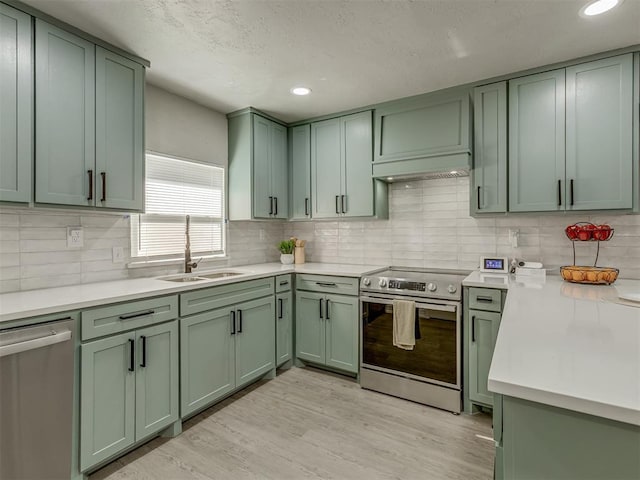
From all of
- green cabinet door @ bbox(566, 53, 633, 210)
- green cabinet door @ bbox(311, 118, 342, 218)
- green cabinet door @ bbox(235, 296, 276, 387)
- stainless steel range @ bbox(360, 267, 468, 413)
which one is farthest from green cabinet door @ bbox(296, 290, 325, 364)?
green cabinet door @ bbox(566, 53, 633, 210)

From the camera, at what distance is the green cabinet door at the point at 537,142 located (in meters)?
2.40

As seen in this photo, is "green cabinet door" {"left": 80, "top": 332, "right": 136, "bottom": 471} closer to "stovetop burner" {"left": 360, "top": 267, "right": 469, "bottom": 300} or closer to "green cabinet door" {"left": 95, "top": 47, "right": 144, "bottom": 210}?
"green cabinet door" {"left": 95, "top": 47, "right": 144, "bottom": 210}

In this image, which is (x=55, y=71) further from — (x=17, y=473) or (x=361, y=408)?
(x=361, y=408)

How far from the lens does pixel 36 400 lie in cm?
148

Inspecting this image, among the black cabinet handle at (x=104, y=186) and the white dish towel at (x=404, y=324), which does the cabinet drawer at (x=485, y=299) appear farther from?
the black cabinet handle at (x=104, y=186)

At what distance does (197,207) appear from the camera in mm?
3129

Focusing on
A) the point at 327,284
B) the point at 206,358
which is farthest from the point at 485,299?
the point at 206,358

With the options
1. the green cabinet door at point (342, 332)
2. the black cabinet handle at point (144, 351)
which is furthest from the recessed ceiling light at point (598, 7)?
the black cabinet handle at point (144, 351)

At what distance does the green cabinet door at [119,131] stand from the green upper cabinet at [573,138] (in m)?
2.75

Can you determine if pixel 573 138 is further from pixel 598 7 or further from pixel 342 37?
pixel 342 37

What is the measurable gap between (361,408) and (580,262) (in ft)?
6.72

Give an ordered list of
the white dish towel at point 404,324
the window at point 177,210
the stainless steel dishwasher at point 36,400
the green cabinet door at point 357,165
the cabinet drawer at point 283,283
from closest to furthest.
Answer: the stainless steel dishwasher at point 36,400 < the white dish towel at point 404,324 < the window at point 177,210 < the cabinet drawer at point 283,283 < the green cabinet door at point 357,165

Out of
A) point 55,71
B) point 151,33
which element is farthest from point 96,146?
point 151,33

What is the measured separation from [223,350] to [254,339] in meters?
0.33
